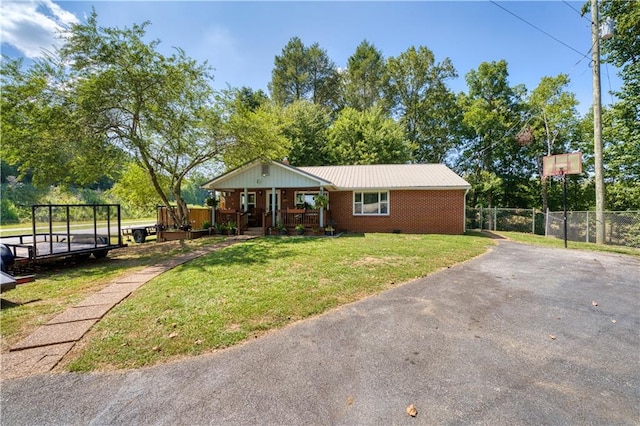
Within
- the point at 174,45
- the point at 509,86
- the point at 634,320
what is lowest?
the point at 634,320

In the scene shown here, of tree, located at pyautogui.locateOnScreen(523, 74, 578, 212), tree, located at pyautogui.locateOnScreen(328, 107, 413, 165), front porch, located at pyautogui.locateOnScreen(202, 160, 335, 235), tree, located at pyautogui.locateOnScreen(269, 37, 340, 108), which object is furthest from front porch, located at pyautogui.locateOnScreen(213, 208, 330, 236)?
tree, located at pyautogui.locateOnScreen(269, 37, 340, 108)

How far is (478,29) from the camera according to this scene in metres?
11.4

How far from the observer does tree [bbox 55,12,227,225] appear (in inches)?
408

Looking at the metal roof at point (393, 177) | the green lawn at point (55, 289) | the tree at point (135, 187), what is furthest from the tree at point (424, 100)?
the green lawn at point (55, 289)

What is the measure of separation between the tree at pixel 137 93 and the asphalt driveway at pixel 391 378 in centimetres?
1113

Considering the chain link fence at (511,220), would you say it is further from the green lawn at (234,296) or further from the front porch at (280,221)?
the green lawn at (234,296)

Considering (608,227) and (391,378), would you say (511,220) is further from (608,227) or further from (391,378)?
(391,378)

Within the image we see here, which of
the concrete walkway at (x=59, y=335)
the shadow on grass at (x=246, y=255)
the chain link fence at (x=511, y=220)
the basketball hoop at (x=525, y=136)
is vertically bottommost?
the concrete walkway at (x=59, y=335)

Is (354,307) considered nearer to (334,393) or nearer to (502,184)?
(334,393)

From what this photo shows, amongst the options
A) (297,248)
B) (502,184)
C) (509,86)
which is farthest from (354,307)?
(509,86)

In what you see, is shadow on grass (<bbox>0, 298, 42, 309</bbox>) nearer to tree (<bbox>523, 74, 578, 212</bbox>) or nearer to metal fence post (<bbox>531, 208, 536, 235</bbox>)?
metal fence post (<bbox>531, 208, 536, 235</bbox>)

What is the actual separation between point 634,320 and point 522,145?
24.8 meters

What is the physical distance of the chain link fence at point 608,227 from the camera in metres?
12.5

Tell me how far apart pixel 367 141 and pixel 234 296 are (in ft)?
76.3
